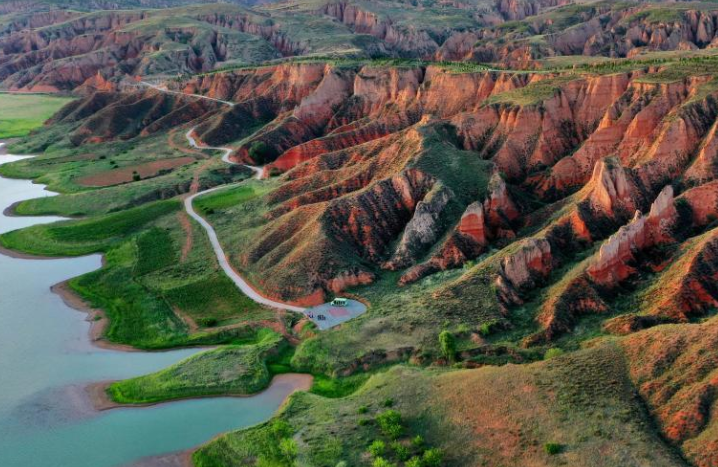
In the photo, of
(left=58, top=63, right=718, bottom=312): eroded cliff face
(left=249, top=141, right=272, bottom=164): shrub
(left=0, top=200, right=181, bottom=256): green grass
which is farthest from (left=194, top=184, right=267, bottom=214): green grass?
(left=249, top=141, right=272, bottom=164): shrub

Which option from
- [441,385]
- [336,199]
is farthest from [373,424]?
[336,199]

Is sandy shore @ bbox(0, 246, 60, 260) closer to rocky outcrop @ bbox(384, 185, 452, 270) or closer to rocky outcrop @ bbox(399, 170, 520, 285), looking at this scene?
rocky outcrop @ bbox(384, 185, 452, 270)

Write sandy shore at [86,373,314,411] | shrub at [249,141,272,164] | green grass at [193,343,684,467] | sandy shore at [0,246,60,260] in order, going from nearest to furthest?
green grass at [193,343,684,467] → sandy shore at [86,373,314,411] → sandy shore at [0,246,60,260] → shrub at [249,141,272,164]

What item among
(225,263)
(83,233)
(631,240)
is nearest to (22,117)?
(83,233)

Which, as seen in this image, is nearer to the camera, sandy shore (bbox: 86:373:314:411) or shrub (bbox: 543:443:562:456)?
shrub (bbox: 543:443:562:456)

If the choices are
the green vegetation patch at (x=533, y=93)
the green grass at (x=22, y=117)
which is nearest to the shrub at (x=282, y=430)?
A: the green vegetation patch at (x=533, y=93)

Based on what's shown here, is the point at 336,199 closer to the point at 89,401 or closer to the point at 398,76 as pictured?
the point at 89,401

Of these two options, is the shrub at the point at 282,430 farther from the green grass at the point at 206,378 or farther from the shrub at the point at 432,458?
the shrub at the point at 432,458
